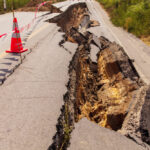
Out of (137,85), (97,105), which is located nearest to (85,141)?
(97,105)

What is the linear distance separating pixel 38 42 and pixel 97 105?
3510 millimetres

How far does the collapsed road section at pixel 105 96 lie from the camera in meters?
2.43

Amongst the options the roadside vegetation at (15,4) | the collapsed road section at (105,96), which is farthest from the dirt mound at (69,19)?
the roadside vegetation at (15,4)

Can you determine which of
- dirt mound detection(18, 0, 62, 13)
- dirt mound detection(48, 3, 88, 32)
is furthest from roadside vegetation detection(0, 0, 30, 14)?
dirt mound detection(48, 3, 88, 32)

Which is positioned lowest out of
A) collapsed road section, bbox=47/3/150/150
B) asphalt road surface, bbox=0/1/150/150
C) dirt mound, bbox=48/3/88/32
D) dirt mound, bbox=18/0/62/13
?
collapsed road section, bbox=47/3/150/150

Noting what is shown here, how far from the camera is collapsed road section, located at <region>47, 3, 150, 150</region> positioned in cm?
243

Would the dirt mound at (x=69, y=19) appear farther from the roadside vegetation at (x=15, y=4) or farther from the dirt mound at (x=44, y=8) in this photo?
the roadside vegetation at (x=15, y=4)

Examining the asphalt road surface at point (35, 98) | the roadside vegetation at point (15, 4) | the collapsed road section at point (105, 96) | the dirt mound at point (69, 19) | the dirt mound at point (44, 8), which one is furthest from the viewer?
the roadside vegetation at point (15, 4)

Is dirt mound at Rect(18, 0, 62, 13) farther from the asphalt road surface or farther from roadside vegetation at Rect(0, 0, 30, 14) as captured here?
the asphalt road surface

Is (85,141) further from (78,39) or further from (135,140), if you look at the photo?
(78,39)

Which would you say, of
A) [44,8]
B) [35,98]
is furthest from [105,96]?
[44,8]

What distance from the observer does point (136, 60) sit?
617 centimetres

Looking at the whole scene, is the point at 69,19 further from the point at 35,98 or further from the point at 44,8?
the point at 35,98

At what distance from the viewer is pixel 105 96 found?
4.33 m
